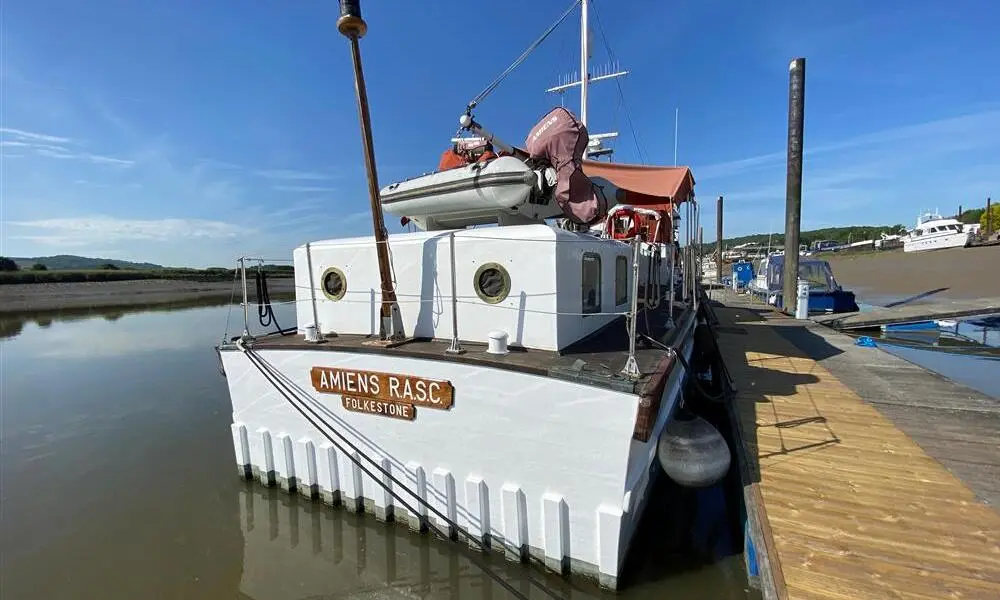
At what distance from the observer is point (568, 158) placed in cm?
588

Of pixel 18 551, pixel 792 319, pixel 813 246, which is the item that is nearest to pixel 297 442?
pixel 18 551

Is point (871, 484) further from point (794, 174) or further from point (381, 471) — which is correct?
point (794, 174)

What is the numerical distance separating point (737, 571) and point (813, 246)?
111 meters

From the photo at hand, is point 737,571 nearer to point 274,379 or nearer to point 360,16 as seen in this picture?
point 274,379

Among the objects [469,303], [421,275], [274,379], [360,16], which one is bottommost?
[274,379]

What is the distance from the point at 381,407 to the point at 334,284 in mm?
2296

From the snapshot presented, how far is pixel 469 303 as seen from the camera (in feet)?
17.0

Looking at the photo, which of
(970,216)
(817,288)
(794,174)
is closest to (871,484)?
(794,174)

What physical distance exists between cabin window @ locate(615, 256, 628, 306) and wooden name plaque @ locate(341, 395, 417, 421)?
3693mm

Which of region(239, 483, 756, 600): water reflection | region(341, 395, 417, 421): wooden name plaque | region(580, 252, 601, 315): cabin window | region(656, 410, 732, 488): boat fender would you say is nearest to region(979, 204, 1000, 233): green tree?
region(580, 252, 601, 315): cabin window

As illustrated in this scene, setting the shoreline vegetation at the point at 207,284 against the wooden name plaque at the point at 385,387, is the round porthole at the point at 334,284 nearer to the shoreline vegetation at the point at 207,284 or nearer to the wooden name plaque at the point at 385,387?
the wooden name plaque at the point at 385,387

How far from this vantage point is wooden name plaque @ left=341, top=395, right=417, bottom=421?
4688mm

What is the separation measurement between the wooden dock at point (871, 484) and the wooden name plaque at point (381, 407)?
358 centimetres

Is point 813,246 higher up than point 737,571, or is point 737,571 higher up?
point 813,246
